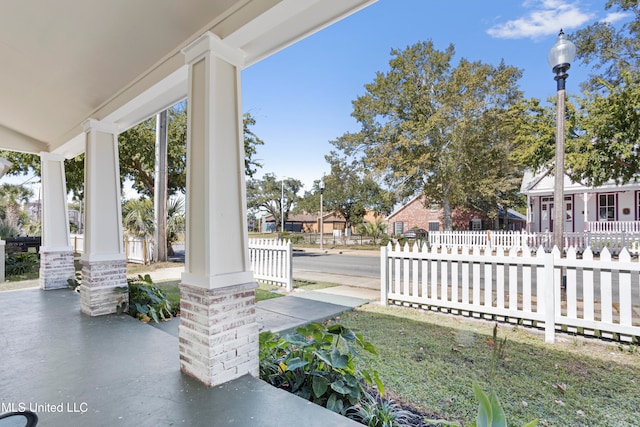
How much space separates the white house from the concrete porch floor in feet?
58.2

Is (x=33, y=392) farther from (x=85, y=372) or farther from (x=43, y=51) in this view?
(x=43, y=51)

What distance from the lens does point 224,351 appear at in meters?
2.38

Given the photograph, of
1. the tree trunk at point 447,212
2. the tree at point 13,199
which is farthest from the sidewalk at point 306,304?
the tree trunk at point 447,212

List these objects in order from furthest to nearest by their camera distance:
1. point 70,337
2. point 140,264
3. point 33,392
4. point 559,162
Result: point 140,264 → point 559,162 → point 70,337 → point 33,392

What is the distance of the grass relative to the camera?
2254 millimetres

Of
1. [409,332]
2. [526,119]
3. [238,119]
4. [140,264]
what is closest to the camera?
[238,119]

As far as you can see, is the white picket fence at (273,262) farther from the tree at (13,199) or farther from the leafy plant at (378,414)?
the tree at (13,199)

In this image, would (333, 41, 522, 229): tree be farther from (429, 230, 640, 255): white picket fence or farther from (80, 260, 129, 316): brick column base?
(80, 260, 129, 316): brick column base

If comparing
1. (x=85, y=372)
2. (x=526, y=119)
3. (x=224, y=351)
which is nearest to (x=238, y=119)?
(x=224, y=351)

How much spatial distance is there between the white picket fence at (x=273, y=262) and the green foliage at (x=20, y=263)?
22.1 ft

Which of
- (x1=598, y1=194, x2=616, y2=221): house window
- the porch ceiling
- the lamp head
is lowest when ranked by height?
(x1=598, y1=194, x2=616, y2=221): house window

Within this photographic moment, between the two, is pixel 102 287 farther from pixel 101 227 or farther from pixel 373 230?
pixel 373 230

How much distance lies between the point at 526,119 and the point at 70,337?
14.5m

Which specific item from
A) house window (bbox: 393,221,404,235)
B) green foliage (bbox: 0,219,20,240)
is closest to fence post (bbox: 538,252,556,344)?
green foliage (bbox: 0,219,20,240)
